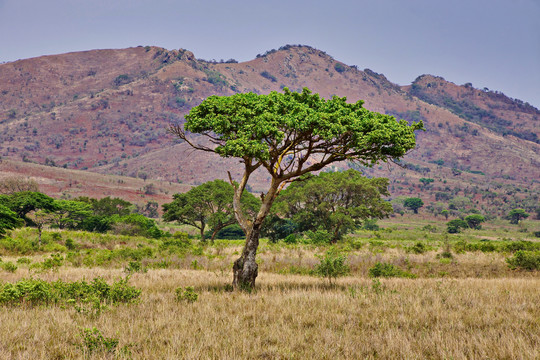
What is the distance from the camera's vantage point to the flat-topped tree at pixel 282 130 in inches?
422

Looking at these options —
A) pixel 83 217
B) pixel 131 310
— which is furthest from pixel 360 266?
pixel 83 217

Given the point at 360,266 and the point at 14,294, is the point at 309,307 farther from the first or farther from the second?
the point at 360,266

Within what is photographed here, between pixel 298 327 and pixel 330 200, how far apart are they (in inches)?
1520

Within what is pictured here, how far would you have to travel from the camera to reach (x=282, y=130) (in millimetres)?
11727

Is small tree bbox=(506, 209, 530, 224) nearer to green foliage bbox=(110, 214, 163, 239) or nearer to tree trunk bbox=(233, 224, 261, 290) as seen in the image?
green foliage bbox=(110, 214, 163, 239)

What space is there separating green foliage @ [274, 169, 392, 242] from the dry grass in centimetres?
3296

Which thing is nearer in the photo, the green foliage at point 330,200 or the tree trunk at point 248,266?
the tree trunk at point 248,266

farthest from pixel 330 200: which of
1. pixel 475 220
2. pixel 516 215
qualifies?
pixel 516 215

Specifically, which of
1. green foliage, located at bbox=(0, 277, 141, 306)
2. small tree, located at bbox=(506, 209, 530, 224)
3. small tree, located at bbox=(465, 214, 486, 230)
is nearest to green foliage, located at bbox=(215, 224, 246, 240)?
green foliage, located at bbox=(0, 277, 141, 306)

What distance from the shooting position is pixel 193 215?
47125 millimetres

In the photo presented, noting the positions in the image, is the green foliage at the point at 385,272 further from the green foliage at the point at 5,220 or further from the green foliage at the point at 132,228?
the green foliage at the point at 132,228

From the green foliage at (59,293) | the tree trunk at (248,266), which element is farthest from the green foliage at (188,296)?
the tree trunk at (248,266)

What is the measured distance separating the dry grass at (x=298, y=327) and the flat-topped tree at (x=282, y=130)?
307 centimetres

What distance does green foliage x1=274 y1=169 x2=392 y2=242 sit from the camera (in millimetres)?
42969
